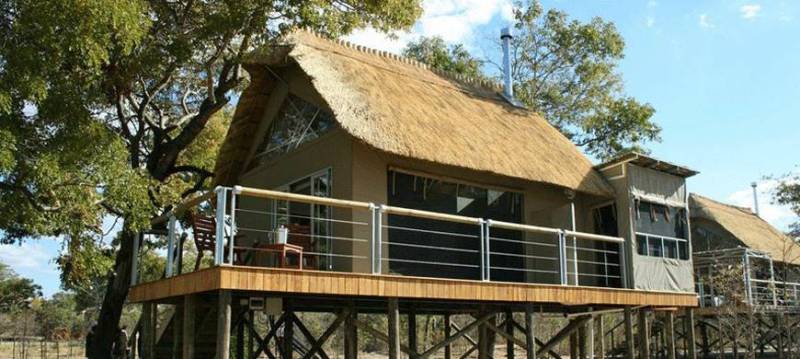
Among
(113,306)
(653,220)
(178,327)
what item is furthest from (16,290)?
(653,220)

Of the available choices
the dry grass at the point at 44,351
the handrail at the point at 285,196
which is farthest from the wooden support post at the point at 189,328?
the dry grass at the point at 44,351

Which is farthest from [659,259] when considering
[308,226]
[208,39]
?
[208,39]

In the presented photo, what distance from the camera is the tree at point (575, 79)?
2400 centimetres

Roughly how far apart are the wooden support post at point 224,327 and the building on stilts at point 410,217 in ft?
1.89

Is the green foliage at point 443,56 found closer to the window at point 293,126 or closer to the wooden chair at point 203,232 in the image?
the window at point 293,126

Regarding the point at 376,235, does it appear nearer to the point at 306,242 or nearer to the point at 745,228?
the point at 306,242

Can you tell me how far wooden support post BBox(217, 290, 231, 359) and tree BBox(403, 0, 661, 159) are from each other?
1767cm

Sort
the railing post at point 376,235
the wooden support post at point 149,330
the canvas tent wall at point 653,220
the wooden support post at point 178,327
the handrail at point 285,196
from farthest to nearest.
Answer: the canvas tent wall at point 653,220 → the wooden support post at point 149,330 → the wooden support post at point 178,327 → the railing post at point 376,235 → the handrail at point 285,196

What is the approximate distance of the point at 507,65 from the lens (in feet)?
54.1

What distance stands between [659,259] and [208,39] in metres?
8.37

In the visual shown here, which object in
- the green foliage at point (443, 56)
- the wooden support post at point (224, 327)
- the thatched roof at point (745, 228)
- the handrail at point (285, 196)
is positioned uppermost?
the green foliage at point (443, 56)

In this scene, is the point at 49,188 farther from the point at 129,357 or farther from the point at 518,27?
the point at 518,27

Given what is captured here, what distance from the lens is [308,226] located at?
10.7 metres

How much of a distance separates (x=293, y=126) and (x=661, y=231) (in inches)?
255
